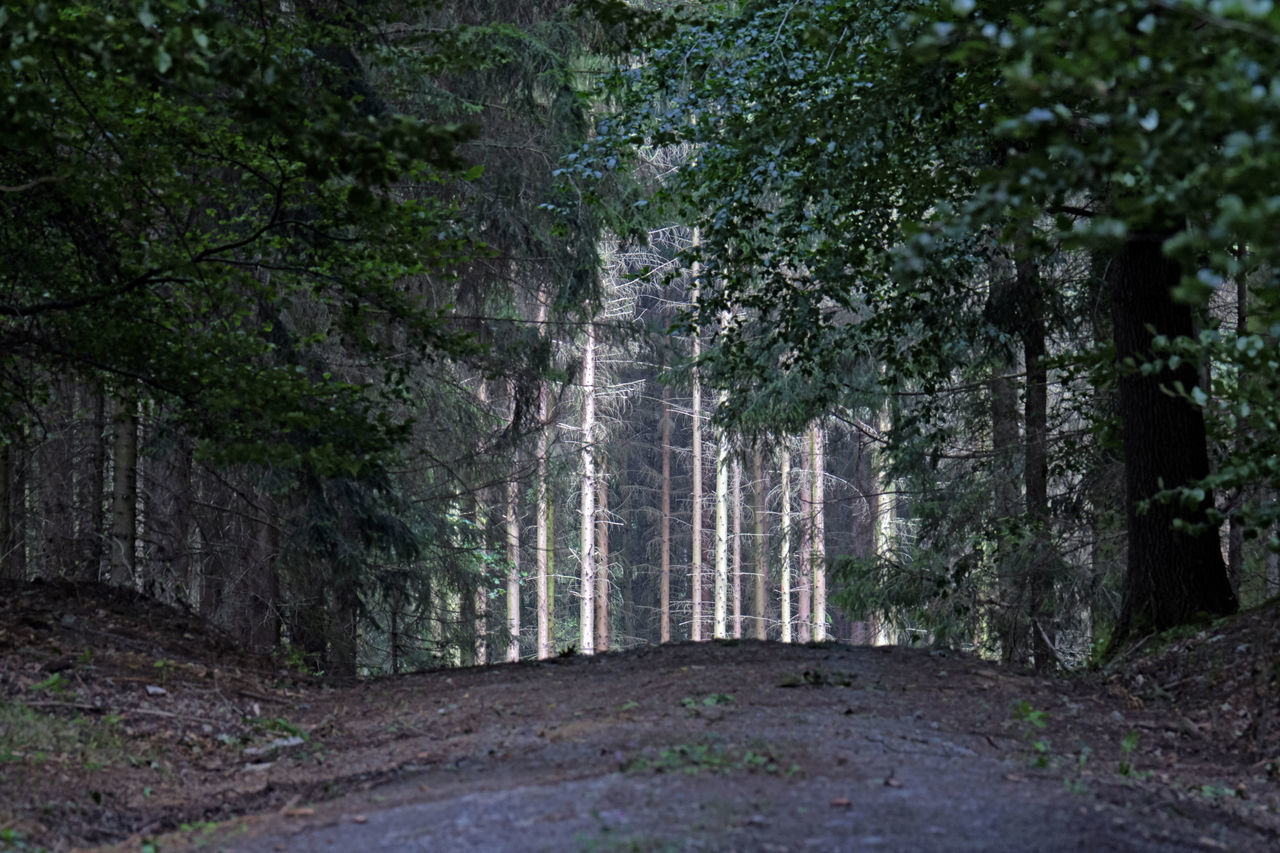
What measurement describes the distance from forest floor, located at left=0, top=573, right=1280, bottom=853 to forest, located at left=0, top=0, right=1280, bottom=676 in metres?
1.18

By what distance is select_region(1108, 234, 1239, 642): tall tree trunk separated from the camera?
25.8 ft

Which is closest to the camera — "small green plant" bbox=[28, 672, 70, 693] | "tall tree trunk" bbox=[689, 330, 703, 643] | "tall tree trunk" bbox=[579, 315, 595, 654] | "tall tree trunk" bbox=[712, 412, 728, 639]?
"small green plant" bbox=[28, 672, 70, 693]

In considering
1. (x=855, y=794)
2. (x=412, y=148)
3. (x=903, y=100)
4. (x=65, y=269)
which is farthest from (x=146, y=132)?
(x=855, y=794)

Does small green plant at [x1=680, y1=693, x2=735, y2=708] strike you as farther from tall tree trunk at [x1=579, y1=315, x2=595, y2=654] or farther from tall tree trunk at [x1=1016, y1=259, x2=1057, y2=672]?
tall tree trunk at [x1=579, y1=315, x2=595, y2=654]

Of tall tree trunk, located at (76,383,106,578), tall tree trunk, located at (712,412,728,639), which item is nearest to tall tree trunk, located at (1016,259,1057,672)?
tall tree trunk, located at (76,383,106,578)

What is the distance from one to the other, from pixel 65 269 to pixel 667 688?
182 inches

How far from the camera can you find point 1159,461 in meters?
7.95

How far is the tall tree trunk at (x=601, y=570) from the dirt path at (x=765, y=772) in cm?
2442

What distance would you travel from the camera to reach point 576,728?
215 inches

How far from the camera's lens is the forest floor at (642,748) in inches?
149

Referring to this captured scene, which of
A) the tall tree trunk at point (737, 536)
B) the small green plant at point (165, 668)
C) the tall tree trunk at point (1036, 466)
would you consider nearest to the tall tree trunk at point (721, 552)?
the tall tree trunk at point (737, 536)

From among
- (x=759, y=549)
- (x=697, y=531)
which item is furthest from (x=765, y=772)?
(x=759, y=549)

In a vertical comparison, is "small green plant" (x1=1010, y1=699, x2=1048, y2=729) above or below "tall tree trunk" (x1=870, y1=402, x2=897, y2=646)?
below

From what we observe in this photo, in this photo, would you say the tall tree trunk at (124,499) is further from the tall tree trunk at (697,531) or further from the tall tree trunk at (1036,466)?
the tall tree trunk at (697,531)
